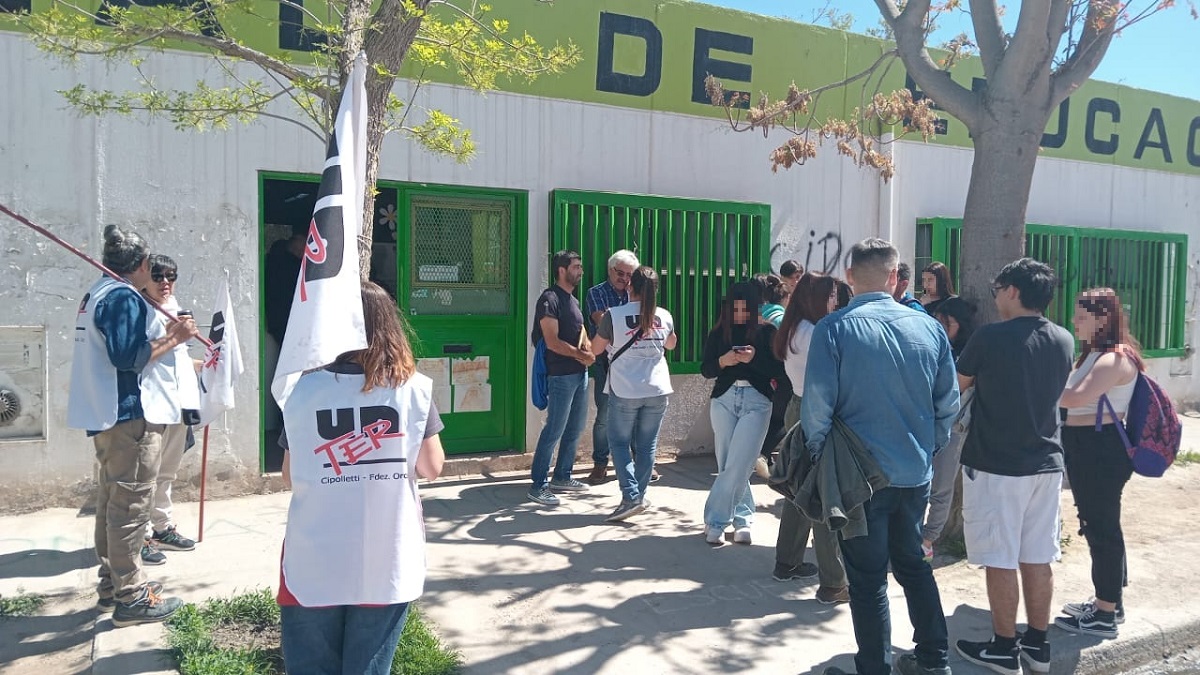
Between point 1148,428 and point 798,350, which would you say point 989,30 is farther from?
point 1148,428

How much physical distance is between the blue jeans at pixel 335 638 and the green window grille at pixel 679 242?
16.2 feet

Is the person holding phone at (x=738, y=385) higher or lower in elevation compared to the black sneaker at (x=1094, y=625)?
higher

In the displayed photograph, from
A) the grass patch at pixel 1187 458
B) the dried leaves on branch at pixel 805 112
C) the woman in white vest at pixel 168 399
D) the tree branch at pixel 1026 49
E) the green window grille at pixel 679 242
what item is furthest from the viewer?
the grass patch at pixel 1187 458

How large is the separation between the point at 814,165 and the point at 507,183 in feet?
10.8

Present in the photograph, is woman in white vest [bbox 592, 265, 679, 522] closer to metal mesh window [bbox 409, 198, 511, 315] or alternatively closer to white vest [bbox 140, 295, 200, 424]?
metal mesh window [bbox 409, 198, 511, 315]

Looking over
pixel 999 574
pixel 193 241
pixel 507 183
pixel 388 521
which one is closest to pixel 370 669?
pixel 388 521

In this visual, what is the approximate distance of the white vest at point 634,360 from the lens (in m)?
5.86

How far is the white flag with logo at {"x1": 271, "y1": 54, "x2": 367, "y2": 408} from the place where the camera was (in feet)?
8.30

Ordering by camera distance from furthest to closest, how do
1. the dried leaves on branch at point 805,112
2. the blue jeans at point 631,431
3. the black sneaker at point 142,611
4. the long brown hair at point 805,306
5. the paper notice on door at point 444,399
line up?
the paper notice on door at point 444,399, the dried leaves on branch at point 805,112, the blue jeans at point 631,431, the long brown hair at point 805,306, the black sneaker at point 142,611

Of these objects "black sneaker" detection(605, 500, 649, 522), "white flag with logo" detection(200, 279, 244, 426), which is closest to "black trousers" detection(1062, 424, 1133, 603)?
"black sneaker" detection(605, 500, 649, 522)

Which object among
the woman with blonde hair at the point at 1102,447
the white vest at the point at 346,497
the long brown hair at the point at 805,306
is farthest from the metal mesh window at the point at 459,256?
the white vest at the point at 346,497

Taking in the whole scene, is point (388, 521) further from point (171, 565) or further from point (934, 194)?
point (934, 194)

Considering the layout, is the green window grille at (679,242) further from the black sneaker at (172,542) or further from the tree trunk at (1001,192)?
the black sneaker at (172,542)

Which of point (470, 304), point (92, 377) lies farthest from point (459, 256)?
point (92, 377)
